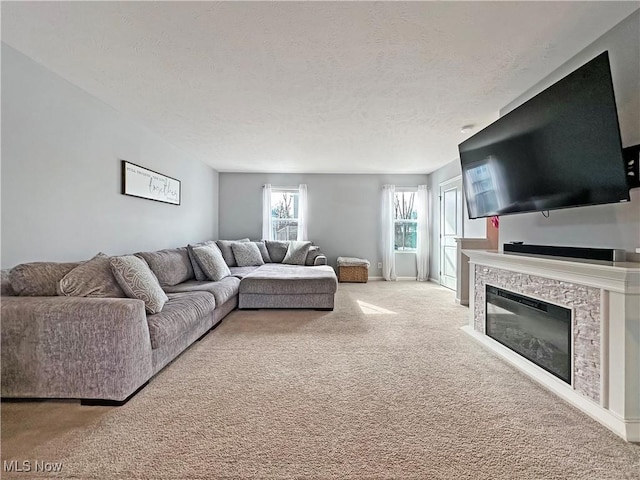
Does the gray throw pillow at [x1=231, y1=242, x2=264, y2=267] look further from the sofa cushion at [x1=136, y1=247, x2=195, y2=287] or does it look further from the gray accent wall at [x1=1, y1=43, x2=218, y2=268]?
the gray accent wall at [x1=1, y1=43, x2=218, y2=268]

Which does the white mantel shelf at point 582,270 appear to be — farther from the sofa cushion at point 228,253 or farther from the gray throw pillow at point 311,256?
the sofa cushion at point 228,253

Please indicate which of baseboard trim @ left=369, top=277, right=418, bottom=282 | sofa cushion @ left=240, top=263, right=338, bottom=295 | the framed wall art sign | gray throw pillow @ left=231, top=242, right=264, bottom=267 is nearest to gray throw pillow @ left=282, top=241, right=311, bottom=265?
gray throw pillow @ left=231, top=242, right=264, bottom=267

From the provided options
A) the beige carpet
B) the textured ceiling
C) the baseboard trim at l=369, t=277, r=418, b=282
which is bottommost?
the beige carpet

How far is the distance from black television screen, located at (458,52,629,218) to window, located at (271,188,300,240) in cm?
441

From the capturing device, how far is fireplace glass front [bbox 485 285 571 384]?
1.98m

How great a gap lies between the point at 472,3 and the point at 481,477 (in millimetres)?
2341

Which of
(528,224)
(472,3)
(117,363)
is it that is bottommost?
(117,363)

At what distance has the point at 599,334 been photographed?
1.70 meters

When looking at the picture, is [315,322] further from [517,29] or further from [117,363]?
[517,29]

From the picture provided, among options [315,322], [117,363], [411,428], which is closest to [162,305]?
[117,363]

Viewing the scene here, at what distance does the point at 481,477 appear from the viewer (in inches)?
50.0

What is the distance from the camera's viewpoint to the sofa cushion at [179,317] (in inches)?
82.7

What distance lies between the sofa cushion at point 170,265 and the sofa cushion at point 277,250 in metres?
2.11

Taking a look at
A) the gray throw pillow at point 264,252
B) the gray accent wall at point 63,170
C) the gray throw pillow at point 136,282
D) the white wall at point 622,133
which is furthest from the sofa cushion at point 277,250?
the white wall at point 622,133
